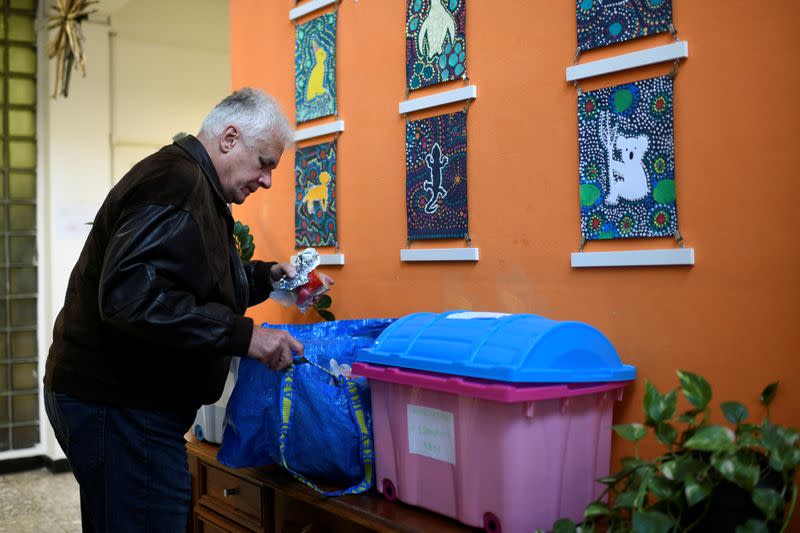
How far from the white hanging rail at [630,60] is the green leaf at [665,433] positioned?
0.86 metres

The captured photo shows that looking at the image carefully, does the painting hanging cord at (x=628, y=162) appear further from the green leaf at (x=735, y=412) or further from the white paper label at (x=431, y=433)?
the white paper label at (x=431, y=433)

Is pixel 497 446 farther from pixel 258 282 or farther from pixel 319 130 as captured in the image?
pixel 319 130

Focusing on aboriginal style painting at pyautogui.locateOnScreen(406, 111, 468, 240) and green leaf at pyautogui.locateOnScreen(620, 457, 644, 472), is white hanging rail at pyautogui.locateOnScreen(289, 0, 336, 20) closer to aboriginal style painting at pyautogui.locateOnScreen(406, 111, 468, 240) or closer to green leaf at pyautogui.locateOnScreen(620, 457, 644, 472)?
aboriginal style painting at pyautogui.locateOnScreen(406, 111, 468, 240)

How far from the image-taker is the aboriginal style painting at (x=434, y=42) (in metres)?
2.37

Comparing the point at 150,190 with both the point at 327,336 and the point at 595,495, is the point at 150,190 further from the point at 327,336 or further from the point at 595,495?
the point at 595,495

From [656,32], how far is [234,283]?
4.23 ft

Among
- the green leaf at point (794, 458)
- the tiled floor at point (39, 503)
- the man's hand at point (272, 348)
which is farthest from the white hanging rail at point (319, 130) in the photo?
the tiled floor at point (39, 503)

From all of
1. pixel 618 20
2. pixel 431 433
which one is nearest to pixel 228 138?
pixel 431 433

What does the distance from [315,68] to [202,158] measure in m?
1.10

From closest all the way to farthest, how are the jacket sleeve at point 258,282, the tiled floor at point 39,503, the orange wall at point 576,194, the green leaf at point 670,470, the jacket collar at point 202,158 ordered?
1. the green leaf at point 670,470
2. the orange wall at point 576,194
3. the jacket collar at point 202,158
4. the jacket sleeve at point 258,282
5. the tiled floor at point 39,503

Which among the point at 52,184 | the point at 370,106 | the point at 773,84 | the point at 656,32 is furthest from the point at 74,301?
the point at 52,184

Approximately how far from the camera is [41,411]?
17.3ft

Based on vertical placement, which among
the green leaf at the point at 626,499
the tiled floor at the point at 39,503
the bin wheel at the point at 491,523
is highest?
the green leaf at the point at 626,499

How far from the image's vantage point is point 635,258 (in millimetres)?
1869
